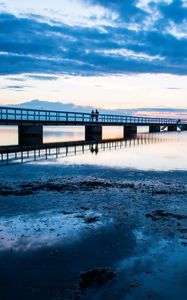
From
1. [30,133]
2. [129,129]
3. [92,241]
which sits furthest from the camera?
[129,129]

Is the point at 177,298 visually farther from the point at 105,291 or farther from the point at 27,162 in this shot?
the point at 27,162

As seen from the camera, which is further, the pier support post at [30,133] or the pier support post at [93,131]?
the pier support post at [93,131]

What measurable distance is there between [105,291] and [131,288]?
0.44 meters

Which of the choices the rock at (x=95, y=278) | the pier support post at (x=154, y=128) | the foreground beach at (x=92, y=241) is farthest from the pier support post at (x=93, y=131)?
the rock at (x=95, y=278)

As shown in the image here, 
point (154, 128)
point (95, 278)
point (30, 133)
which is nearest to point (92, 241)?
point (95, 278)

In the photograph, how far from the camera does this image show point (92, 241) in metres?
7.90

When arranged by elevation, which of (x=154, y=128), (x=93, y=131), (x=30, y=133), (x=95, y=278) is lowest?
(x=95, y=278)

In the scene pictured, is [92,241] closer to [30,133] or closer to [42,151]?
[42,151]

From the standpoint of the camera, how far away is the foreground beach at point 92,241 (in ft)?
19.0

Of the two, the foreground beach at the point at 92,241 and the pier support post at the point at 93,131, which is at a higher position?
the pier support post at the point at 93,131

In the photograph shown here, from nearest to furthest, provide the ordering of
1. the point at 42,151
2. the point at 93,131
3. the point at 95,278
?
the point at 95,278
the point at 42,151
the point at 93,131

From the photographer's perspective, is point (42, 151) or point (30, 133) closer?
point (42, 151)

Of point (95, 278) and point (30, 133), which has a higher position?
point (30, 133)

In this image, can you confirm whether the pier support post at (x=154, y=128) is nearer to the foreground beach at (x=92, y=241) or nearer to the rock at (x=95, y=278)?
the foreground beach at (x=92, y=241)
